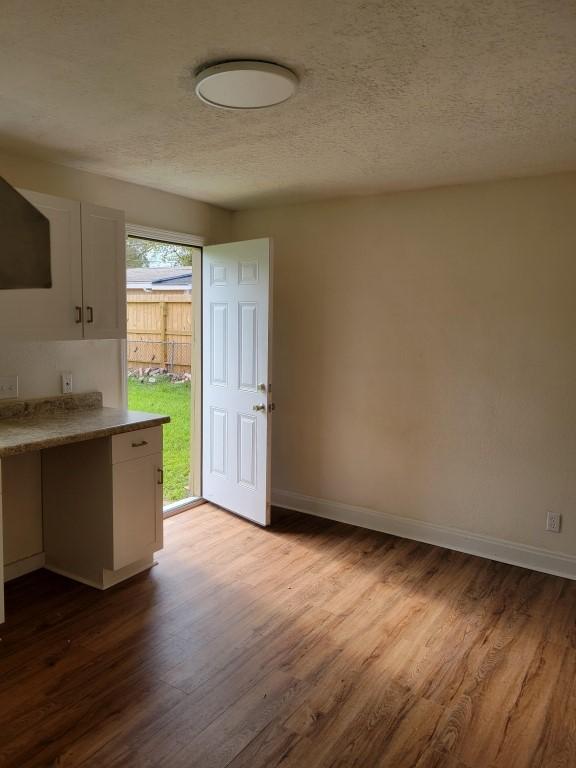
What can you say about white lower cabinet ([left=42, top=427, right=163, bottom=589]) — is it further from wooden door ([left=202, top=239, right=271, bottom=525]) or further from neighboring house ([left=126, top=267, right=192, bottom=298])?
neighboring house ([left=126, top=267, right=192, bottom=298])

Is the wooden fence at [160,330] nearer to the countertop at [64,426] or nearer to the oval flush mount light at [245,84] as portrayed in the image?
the countertop at [64,426]

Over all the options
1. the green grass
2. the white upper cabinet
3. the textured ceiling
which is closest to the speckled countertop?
the white upper cabinet

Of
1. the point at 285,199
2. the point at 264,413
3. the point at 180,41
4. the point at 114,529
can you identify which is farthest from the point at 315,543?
the point at 180,41

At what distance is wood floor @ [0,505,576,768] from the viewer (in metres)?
1.94

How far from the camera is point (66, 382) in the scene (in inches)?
131

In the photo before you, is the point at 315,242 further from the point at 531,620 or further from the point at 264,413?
the point at 531,620

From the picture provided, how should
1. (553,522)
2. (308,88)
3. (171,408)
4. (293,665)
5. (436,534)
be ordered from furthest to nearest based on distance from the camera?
(171,408) < (436,534) < (553,522) < (293,665) < (308,88)

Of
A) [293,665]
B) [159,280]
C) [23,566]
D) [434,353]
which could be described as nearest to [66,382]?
[23,566]

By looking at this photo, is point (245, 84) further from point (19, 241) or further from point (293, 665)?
point (293, 665)

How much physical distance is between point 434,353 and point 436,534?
1.19 m

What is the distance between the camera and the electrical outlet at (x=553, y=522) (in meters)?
3.30

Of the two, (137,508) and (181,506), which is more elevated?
(137,508)

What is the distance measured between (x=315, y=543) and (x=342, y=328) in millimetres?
1484

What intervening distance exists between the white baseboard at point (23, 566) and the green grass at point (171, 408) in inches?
97.7
